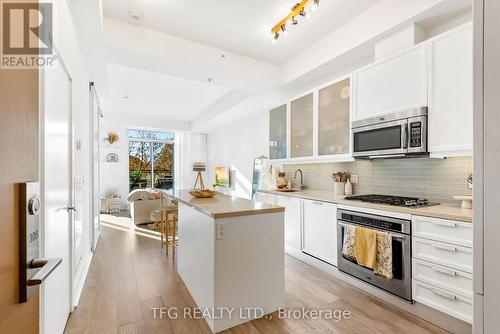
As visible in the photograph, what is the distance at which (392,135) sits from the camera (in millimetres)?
2357

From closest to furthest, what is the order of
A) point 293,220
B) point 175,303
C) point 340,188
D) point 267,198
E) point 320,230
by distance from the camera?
1. point 175,303
2. point 320,230
3. point 340,188
4. point 293,220
5. point 267,198

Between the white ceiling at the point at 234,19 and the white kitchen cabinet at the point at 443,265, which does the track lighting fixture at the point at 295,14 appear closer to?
the white ceiling at the point at 234,19

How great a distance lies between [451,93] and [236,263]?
2203 mm

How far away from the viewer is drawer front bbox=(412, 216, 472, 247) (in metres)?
1.71

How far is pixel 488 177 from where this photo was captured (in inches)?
28.1

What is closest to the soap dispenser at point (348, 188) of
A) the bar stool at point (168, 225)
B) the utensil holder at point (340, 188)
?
the utensil holder at point (340, 188)

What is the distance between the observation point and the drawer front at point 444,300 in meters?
1.71

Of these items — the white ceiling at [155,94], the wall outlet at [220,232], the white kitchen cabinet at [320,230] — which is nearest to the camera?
the wall outlet at [220,232]

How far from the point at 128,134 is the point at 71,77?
6361 millimetres

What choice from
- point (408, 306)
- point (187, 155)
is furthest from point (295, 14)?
point (187, 155)

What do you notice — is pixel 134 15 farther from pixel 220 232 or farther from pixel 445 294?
pixel 445 294

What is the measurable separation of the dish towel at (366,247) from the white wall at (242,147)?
3.13 meters

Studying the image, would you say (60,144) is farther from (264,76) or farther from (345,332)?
(264,76)

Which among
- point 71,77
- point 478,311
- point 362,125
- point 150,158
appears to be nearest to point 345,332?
point 478,311
